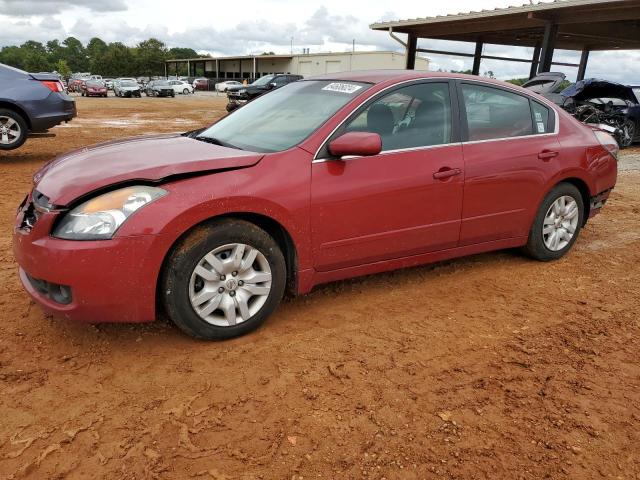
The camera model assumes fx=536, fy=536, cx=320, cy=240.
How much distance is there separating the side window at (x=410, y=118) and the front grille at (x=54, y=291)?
1914 mm

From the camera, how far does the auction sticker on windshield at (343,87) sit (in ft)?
12.1

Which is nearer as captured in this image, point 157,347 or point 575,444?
point 575,444

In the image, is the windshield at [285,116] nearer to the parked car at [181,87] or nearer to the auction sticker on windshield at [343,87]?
the auction sticker on windshield at [343,87]

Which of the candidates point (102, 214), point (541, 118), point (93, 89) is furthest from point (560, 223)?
point (93, 89)

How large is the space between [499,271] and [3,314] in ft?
12.2

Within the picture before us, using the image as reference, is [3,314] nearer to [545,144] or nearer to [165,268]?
[165,268]

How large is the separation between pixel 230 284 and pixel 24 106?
7.24 metres

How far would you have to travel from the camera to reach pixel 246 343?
3.18m

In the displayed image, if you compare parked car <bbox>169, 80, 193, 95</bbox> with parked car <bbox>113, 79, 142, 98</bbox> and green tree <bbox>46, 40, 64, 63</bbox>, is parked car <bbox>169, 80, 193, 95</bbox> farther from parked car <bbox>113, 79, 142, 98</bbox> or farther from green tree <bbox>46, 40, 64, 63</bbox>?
green tree <bbox>46, 40, 64, 63</bbox>

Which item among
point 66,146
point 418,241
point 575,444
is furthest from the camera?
point 66,146

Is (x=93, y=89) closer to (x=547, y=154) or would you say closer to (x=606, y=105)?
(x=606, y=105)

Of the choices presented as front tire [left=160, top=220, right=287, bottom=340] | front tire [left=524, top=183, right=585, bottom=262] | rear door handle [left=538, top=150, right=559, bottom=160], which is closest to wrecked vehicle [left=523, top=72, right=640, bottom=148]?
front tire [left=524, top=183, right=585, bottom=262]

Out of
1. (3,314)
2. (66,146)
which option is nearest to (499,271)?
(3,314)

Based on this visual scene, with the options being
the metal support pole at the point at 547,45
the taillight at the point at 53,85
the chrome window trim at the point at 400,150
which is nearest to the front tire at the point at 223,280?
the chrome window trim at the point at 400,150
